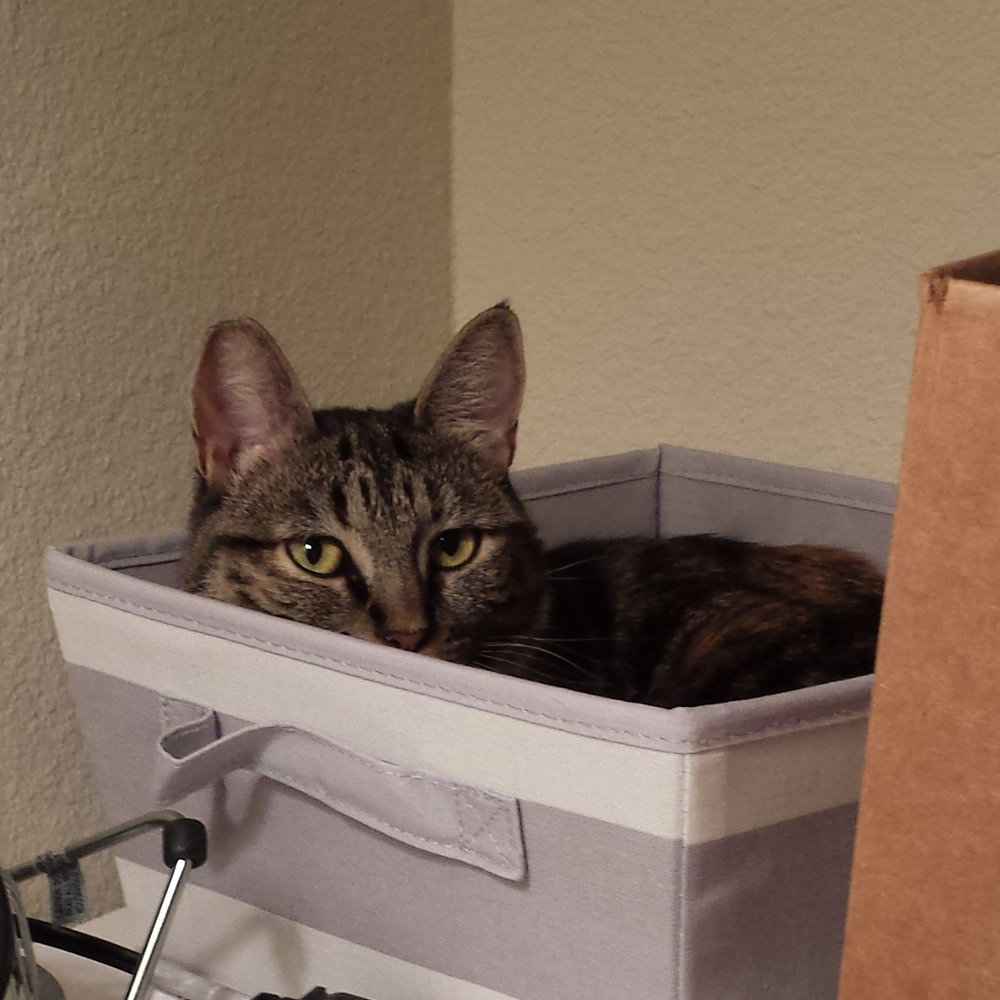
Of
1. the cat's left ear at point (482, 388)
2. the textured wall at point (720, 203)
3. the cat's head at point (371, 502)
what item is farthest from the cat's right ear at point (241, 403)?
the textured wall at point (720, 203)

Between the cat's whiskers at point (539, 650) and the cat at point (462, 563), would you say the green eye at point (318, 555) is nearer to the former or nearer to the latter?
the cat at point (462, 563)

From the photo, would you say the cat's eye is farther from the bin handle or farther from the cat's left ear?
the bin handle

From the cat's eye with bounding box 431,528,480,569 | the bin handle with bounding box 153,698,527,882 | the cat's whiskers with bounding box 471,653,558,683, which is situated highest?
the cat's eye with bounding box 431,528,480,569

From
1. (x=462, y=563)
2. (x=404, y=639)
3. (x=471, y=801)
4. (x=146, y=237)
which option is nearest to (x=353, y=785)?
(x=471, y=801)

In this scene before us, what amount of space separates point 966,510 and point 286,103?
99cm

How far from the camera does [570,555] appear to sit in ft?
3.53

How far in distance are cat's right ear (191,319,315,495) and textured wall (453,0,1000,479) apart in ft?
1.68

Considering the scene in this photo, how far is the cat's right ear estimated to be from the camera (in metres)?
0.87

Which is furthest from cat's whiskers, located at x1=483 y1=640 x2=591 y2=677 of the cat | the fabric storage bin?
the fabric storage bin

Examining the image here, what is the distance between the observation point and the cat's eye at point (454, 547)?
36.9 inches

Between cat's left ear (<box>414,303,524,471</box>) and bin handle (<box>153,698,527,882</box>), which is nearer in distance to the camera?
bin handle (<box>153,698,527,882</box>)

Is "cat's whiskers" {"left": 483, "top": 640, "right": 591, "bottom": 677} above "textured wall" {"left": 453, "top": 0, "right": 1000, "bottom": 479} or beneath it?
beneath

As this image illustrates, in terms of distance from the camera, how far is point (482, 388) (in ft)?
3.21

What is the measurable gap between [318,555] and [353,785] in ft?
0.91
